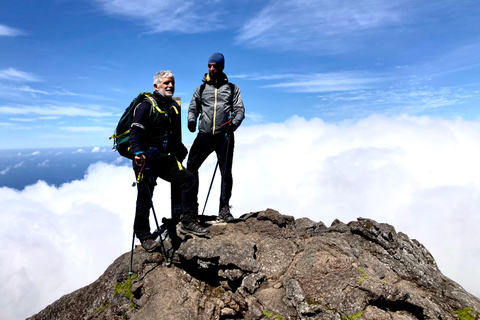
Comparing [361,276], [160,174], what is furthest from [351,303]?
[160,174]

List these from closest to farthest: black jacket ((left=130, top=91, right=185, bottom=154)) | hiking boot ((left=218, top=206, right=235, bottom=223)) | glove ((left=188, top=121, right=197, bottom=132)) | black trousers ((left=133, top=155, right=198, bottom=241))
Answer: black jacket ((left=130, top=91, right=185, bottom=154)) < black trousers ((left=133, top=155, right=198, bottom=241)) < glove ((left=188, top=121, right=197, bottom=132)) < hiking boot ((left=218, top=206, right=235, bottom=223))

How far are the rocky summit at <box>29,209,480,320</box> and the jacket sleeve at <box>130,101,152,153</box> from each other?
11.7ft

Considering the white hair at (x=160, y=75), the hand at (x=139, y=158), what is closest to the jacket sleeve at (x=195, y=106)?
the white hair at (x=160, y=75)

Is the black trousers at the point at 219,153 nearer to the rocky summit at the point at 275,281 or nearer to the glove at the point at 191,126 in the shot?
the glove at the point at 191,126

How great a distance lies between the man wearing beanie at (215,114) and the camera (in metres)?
9.80

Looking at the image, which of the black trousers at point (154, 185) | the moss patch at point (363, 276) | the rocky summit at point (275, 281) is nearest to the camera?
the rocky summit at point (275, 281)

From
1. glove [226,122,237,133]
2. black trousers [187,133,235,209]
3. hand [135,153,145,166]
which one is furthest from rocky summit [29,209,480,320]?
glove [226,122,237,133]

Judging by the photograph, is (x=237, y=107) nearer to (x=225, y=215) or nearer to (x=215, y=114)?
(x=215, y=114)

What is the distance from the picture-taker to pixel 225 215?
1093cm

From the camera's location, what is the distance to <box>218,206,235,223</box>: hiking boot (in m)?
10.8

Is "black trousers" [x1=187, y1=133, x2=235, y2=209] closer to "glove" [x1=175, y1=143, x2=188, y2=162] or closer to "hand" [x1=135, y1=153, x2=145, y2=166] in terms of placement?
"glove" [x1=175, y1=143, x2=188, y2=162]

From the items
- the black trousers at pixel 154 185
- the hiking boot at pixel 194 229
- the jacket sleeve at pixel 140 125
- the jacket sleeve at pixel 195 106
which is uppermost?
the jacket sleeve at pixel 195 106

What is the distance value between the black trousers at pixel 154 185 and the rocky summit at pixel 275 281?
0.89m

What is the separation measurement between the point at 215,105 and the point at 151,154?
121 inches
